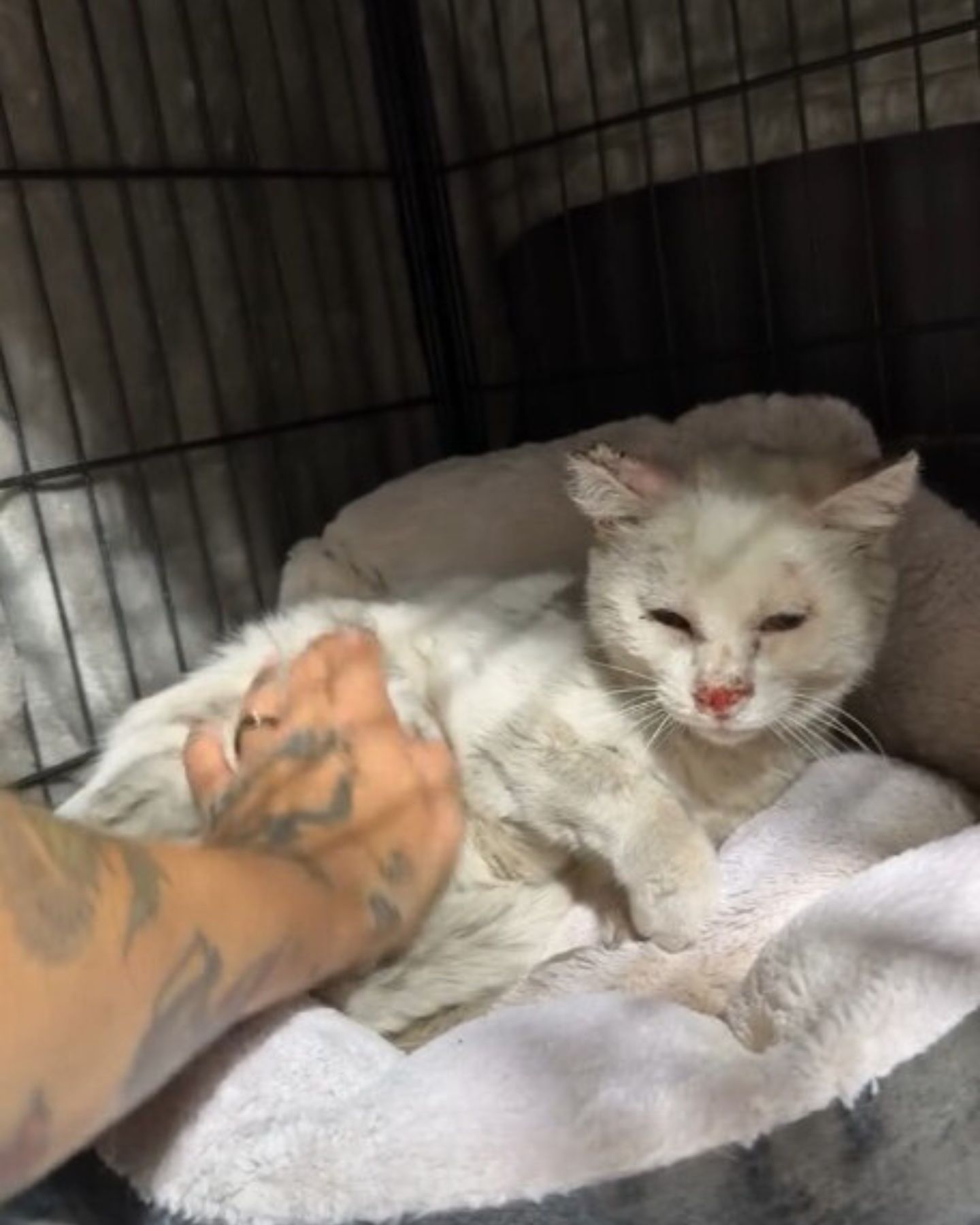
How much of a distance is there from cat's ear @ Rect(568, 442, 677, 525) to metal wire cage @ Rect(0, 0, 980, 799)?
1.60 ft

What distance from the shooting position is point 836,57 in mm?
1452

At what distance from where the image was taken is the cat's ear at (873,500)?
1.11 metres

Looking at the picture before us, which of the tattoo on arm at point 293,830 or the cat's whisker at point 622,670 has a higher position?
the cat's whisker at point 622,670

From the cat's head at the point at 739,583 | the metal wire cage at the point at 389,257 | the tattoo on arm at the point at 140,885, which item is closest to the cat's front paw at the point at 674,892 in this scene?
the cat's head at the point at 739,583

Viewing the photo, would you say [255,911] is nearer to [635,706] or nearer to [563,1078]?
[563,1078]

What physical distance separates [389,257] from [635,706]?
0.89m

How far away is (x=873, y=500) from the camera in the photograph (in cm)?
114

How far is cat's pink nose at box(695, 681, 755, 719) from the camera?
110 centimetres

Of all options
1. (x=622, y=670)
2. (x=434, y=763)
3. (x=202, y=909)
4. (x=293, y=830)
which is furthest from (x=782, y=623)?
(x=202, y=909)

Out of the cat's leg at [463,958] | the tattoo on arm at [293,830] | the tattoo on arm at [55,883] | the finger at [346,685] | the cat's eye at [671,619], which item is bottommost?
the cat's leg at [463,958]

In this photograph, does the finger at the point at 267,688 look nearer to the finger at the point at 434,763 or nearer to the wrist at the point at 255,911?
the finger at the point at 434,763

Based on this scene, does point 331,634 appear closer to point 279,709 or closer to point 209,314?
point 279,709

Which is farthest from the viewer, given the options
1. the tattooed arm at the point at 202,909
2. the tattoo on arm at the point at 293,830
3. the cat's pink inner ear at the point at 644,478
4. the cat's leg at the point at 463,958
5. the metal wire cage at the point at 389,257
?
the metal wire cage at the point at 389,257

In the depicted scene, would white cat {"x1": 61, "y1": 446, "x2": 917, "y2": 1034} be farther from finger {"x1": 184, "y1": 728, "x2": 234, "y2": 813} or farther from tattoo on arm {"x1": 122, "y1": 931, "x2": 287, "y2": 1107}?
tattoo on arm {"x1": 122, "y1": 931, "x2": 287, "y2": 1107}
